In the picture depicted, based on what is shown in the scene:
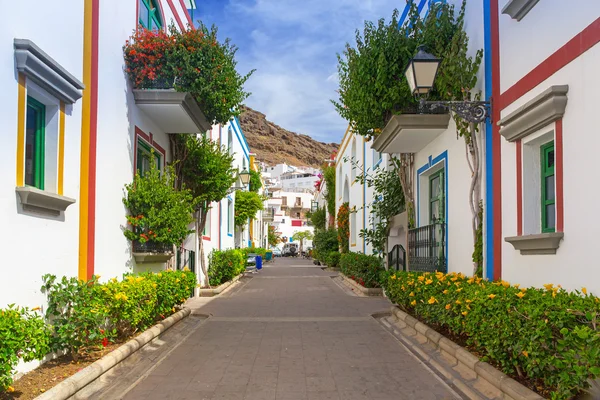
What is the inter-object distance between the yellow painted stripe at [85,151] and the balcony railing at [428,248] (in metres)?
6.11

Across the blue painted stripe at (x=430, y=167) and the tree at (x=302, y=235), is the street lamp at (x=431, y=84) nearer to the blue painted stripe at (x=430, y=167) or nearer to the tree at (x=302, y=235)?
the blue painted stripe at (x=430, y=167)

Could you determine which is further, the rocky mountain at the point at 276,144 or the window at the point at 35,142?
the rocky mountain at the point at 276,144

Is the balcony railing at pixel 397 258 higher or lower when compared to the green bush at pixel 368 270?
higher

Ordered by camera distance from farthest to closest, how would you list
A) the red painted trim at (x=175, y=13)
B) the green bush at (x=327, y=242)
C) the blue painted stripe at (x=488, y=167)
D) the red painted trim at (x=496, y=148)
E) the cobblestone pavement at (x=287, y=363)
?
the green bush at (x=327, y=242) → the red painted trim at (x=175, y=13) → the blue painted stripe at (x=488, y=167) → the red painted trim at (x=496, y=148) → the cobblestone pavement at (x=287, y=363)

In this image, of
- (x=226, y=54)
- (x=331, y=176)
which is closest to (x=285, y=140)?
(x=331, y=176)

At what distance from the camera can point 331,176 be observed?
35.0 metres

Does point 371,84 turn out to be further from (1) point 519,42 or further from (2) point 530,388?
(2) point 530,388

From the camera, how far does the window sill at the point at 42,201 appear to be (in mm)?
5465

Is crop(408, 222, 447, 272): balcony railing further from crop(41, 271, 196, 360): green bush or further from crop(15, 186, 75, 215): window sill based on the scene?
crop(15, 186, 75, 215): window sill

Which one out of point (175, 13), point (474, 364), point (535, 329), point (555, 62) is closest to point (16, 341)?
point (535, 329)

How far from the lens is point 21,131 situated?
5.57 m

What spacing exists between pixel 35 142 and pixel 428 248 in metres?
7.44

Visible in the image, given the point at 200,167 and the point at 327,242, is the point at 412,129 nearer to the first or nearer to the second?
the point at 200,167

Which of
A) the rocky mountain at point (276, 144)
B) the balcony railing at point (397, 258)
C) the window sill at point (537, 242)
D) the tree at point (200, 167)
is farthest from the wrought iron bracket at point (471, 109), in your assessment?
the rocky mountain at point (276, 144)
